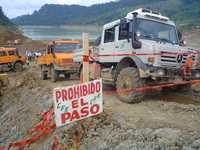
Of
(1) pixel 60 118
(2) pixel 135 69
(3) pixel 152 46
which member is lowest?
(1) pixel 60 118

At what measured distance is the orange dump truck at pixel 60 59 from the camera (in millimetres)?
A: 14422

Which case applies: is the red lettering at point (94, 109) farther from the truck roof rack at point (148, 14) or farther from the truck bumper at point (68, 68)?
the truck bumper at point (68, 68)

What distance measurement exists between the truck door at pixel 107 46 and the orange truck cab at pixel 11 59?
16485 mm

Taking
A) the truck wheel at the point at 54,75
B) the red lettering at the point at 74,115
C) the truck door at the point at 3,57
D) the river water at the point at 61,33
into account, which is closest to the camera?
the red lettering at the point at 74,115

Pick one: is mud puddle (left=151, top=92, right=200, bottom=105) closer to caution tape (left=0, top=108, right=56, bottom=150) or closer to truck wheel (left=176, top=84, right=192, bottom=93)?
truck wheel (left=176, top=84, right=192, bottom=93)

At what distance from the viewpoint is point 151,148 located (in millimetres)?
5586

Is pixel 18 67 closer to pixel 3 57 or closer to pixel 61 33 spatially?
pixel 3 57

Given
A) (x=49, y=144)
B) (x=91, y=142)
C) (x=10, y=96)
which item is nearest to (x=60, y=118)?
(x=91, y=142)

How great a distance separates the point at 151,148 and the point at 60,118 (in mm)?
1877

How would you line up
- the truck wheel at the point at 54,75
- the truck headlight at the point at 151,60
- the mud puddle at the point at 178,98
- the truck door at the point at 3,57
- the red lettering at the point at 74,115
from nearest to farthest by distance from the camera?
the red lettering at the point at 74,115
the truck headlight at the point at 151,60
the mud puddle at the point at 178,98
the truck wheel at the point at 54,75
the truck door at the point at 3,57

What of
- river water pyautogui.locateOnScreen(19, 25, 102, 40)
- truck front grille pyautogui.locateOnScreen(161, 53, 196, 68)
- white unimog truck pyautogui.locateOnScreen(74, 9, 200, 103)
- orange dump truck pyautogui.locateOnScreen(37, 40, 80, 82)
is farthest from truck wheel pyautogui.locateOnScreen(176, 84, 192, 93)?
river water pyautogui.locateOnScreen(19, 25, 102, 40)

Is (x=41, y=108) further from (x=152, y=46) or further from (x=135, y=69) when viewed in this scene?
(x=152, y=46)

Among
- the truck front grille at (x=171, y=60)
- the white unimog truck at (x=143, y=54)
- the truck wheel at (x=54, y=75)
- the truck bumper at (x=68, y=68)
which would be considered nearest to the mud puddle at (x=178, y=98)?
the white unimog truck at (x=143, y=54)

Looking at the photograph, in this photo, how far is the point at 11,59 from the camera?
83.1 feet
